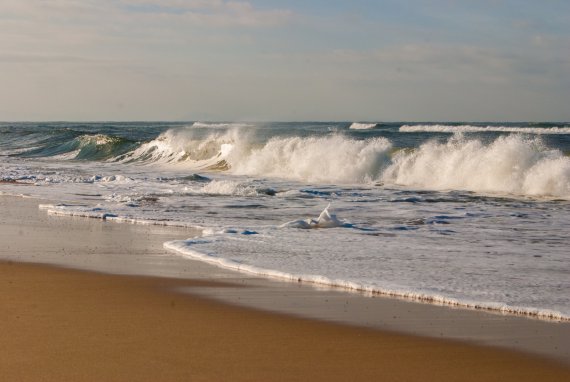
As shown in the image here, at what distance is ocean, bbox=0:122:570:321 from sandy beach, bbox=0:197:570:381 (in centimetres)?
154

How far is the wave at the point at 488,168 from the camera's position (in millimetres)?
22781

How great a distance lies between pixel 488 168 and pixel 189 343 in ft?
65.0

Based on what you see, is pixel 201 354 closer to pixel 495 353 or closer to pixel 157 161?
pixel 495 353

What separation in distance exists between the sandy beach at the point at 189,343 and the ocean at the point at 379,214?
1543 mm

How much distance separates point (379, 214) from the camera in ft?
52.2

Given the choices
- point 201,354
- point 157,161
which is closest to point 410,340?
point 201,354

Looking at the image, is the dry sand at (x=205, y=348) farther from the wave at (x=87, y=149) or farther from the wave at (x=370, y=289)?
the wave at (x=87, y=149)

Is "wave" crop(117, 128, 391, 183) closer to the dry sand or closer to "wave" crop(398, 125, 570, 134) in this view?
the dry sand

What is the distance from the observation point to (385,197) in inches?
798

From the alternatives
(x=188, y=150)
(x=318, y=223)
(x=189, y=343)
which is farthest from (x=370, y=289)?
(x=188, y=150)

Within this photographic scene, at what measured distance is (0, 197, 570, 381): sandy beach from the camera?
5547mm

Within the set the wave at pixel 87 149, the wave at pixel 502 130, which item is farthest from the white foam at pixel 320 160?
the wave at pixel 502 130

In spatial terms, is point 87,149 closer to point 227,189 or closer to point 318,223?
point 227,189

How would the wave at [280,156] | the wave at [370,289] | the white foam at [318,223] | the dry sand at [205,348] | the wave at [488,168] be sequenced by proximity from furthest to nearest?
the wave at [280,156] < the wave at [488,168] < the white foam at [318,223] < the wave at [370,289] < the dry sand at [205,348]
